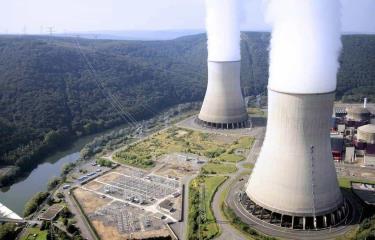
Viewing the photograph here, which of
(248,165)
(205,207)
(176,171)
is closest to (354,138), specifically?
(248,165)

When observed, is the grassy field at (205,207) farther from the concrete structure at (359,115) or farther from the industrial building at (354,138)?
the concrete structure at (359,115)

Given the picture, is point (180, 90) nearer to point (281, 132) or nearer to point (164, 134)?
point (164, 134)

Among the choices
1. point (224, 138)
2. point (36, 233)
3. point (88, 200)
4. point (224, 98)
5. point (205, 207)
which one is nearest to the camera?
point (36, 233)

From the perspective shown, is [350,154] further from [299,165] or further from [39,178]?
[39,178]

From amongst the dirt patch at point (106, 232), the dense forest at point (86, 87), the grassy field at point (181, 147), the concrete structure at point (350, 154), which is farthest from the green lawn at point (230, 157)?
Answer: the dense forest at point (86, 87)

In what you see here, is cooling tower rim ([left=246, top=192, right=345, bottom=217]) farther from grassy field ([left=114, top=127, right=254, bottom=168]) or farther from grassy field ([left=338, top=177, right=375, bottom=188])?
grassy field ([left=114, top=127, right=254, bottom=168])

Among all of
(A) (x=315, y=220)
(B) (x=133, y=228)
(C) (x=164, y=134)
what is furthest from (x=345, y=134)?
(B) (x=133, y=228)
